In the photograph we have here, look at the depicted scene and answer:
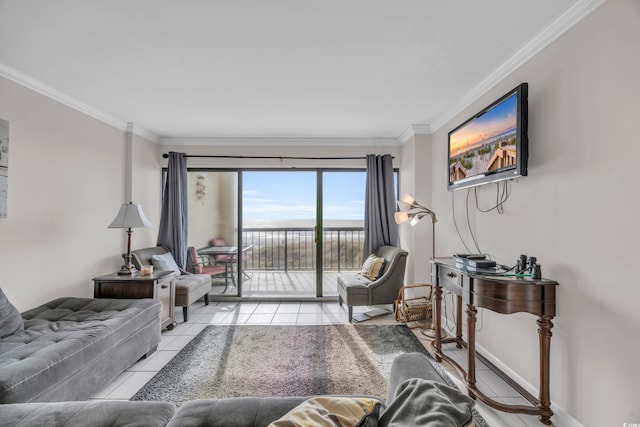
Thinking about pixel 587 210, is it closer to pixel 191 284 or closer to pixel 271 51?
pixel 271 51

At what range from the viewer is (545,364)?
6.02ft

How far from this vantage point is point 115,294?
3084 millimetres

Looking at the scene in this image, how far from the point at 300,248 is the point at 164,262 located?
2268 mm

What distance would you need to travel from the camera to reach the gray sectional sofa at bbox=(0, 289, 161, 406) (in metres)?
1.66

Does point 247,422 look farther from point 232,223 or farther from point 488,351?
point 232,223

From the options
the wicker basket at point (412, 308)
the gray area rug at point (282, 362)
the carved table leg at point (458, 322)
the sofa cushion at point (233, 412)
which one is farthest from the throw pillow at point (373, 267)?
the sofa cushion at point (233, 412)

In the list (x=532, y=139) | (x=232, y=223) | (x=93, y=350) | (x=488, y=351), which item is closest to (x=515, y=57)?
(x=532, y=139)

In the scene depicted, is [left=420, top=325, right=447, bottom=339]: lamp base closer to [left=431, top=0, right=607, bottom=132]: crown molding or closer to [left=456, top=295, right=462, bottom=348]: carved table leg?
[left=456, top=295, right=462, bottom=348]: carved table leg

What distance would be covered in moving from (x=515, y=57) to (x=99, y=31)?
9.71 ft

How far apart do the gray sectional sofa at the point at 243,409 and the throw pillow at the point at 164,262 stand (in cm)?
270

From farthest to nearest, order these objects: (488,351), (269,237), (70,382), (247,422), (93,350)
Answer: (269,237) < (488,351) < (93,350) < (70,382) < (247,422)

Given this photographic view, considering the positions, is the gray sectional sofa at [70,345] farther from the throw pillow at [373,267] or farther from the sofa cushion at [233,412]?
the throw pillow at [373,267]

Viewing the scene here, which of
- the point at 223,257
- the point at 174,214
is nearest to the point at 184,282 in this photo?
the point at 223,257

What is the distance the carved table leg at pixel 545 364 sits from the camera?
1.82 meters
